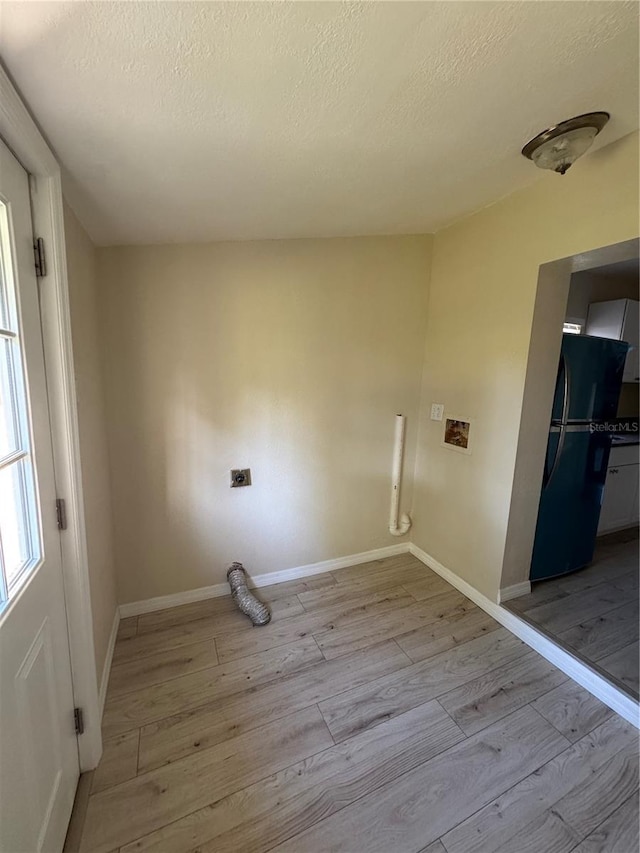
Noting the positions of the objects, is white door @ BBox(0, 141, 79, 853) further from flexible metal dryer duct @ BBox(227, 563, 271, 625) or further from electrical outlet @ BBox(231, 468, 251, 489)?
electrical outlet @ BBox(231, 468, 251, 489)

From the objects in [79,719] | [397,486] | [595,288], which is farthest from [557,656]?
[595,288]

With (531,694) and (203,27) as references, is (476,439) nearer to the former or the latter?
(531,694)

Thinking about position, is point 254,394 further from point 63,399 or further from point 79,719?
point 79,719

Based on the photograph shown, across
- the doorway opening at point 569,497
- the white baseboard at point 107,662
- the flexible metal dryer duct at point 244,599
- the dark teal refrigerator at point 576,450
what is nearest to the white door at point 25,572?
the white baseboard at point 107,662

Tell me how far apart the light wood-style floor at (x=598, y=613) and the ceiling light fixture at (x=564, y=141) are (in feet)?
7.51

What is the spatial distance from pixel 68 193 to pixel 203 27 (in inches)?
33.9

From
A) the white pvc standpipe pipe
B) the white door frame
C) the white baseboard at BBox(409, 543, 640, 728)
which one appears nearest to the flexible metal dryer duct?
the white door frame

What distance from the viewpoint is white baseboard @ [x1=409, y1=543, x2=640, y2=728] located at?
1554 mm

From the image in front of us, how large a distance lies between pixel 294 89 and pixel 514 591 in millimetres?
2694

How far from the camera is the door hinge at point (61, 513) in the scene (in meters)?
1.14

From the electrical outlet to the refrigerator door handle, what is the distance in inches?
75.2

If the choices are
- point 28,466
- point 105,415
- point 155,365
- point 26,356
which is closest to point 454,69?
point 26,356

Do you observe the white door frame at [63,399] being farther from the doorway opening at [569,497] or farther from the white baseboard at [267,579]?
the doorway opening at [569,497]

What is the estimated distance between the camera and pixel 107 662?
1.70 meters
